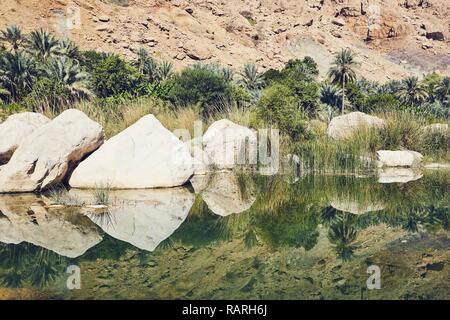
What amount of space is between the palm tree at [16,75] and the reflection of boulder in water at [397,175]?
52.4ft

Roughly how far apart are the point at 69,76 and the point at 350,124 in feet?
41.6

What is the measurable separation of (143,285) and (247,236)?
163 cm

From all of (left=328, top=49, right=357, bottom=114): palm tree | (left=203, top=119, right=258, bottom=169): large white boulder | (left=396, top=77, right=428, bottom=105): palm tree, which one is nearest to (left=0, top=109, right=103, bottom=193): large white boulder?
(left=203, top=119, right=258, bottom=169): large white boulder

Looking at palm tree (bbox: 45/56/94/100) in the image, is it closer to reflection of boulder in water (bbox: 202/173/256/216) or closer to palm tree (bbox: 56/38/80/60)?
palm tree (bbox: 56/38/80/60)

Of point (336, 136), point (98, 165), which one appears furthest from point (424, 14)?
point (98, 165)

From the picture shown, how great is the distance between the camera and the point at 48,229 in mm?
4871

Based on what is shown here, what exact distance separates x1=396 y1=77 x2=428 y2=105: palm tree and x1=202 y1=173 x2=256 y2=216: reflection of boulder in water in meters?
23.7

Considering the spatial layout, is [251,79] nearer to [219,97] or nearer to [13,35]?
[219,97]

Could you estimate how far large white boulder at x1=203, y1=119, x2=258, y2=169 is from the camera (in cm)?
1040

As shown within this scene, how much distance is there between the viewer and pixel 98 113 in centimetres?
1143

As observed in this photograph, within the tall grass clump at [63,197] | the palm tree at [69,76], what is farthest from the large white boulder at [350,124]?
the palm tree at [69,76]

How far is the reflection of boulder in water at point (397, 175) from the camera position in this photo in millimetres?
8898

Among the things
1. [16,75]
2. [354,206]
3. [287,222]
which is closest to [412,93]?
[16,75]
